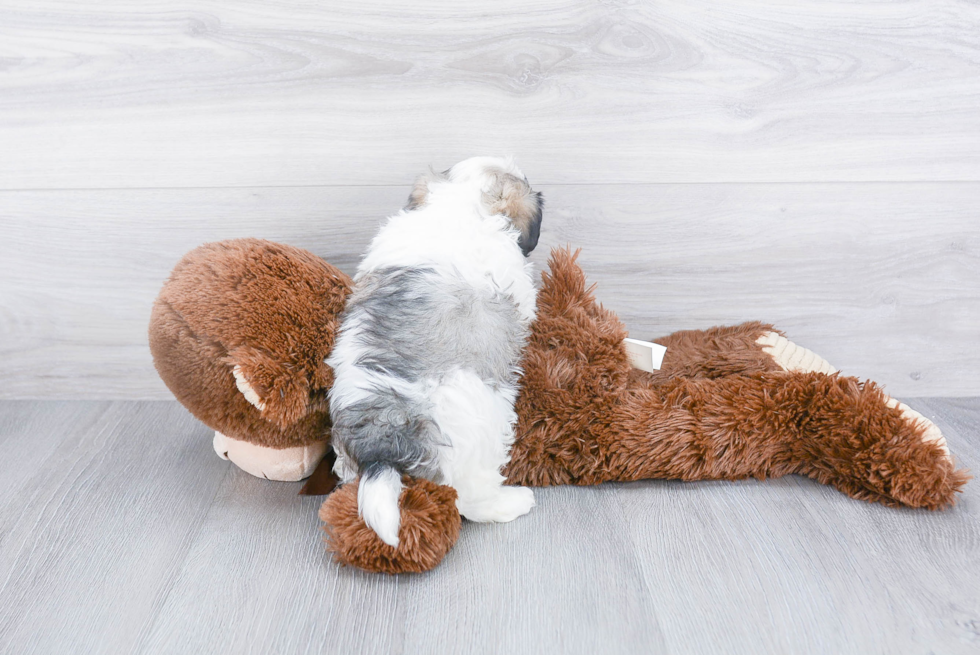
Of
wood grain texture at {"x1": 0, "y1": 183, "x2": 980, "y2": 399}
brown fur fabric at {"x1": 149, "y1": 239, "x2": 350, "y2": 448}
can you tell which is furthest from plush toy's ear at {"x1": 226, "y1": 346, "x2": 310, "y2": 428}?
wood grain texture at {"x1": 0, "y1": 183, "x2": 980, "y2": 399}

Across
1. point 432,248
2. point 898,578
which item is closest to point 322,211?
point 432,248

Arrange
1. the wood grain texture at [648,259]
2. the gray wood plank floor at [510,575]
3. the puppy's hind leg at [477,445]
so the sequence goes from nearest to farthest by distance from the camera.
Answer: the gray wood plank floor at [510,575]
the puppy's hind leg at [477,445]
the wood grain texture at [648,259]

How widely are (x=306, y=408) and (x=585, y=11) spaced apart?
2.81ft

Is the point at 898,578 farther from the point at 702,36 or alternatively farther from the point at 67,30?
the point at 67,30

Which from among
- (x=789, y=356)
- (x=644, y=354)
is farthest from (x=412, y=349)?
(x=789, y=356)

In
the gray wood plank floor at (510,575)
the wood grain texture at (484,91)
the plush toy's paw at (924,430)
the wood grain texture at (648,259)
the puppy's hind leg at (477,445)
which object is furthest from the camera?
the wood grain texture at (648,259)

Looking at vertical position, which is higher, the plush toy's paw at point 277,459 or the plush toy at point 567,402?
the plush toy at point 567,402

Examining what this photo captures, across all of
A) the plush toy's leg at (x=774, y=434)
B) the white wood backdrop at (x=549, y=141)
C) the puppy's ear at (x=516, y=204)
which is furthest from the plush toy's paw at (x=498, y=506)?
the white wood backdrop at (x=549, y=141)

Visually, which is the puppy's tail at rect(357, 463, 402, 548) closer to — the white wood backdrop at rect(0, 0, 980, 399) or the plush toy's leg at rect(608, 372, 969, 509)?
the plush toy's leg at rect(608, 372, 969, 509)

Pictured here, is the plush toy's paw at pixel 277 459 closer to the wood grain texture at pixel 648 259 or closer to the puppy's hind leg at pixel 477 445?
the puppy's hind leg at pixel 477 445

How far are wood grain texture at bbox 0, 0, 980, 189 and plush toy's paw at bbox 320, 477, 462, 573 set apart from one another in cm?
65

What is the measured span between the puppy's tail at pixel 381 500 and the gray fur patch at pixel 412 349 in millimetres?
16

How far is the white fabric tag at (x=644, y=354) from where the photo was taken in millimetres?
1173

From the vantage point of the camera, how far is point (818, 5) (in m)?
1.26
